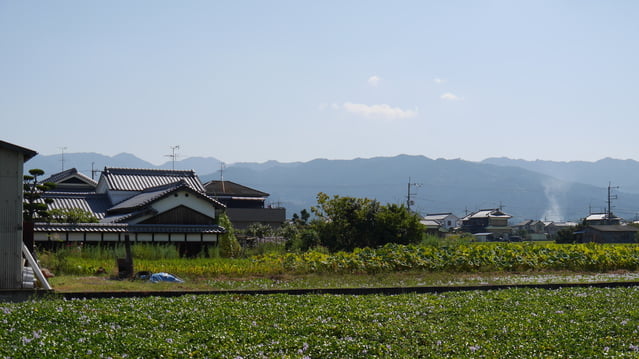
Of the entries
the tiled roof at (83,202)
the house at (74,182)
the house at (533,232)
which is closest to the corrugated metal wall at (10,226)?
the tiled roof at (83,202)

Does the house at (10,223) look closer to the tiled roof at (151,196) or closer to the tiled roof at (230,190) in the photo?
the tiled roof at (151,196)

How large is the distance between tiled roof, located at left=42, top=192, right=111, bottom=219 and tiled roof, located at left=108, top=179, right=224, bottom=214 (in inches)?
56.8

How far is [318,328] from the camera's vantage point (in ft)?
39.5

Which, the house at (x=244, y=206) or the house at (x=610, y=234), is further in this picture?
the house at (x=610, y=234)

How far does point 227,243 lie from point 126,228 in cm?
547

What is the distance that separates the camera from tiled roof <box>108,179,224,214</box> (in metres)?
38.5

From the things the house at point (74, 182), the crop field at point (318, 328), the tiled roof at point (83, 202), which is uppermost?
the house at point (74, 182)

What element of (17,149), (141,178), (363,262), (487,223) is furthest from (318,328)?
(487,223)

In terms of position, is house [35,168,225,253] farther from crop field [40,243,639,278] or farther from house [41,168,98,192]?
house [41,168,98,192]

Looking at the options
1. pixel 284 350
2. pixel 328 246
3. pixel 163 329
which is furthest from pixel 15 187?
pixel 328 246

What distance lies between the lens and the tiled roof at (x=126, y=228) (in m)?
33.6

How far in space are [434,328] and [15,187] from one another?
11.5 meters

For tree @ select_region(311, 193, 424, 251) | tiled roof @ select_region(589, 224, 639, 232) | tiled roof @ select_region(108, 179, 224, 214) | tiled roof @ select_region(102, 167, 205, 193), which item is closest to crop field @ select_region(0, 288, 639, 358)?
tree @ select_region(311, 193, 424, 251)

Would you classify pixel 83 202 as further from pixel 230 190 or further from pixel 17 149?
pixel 230 190
